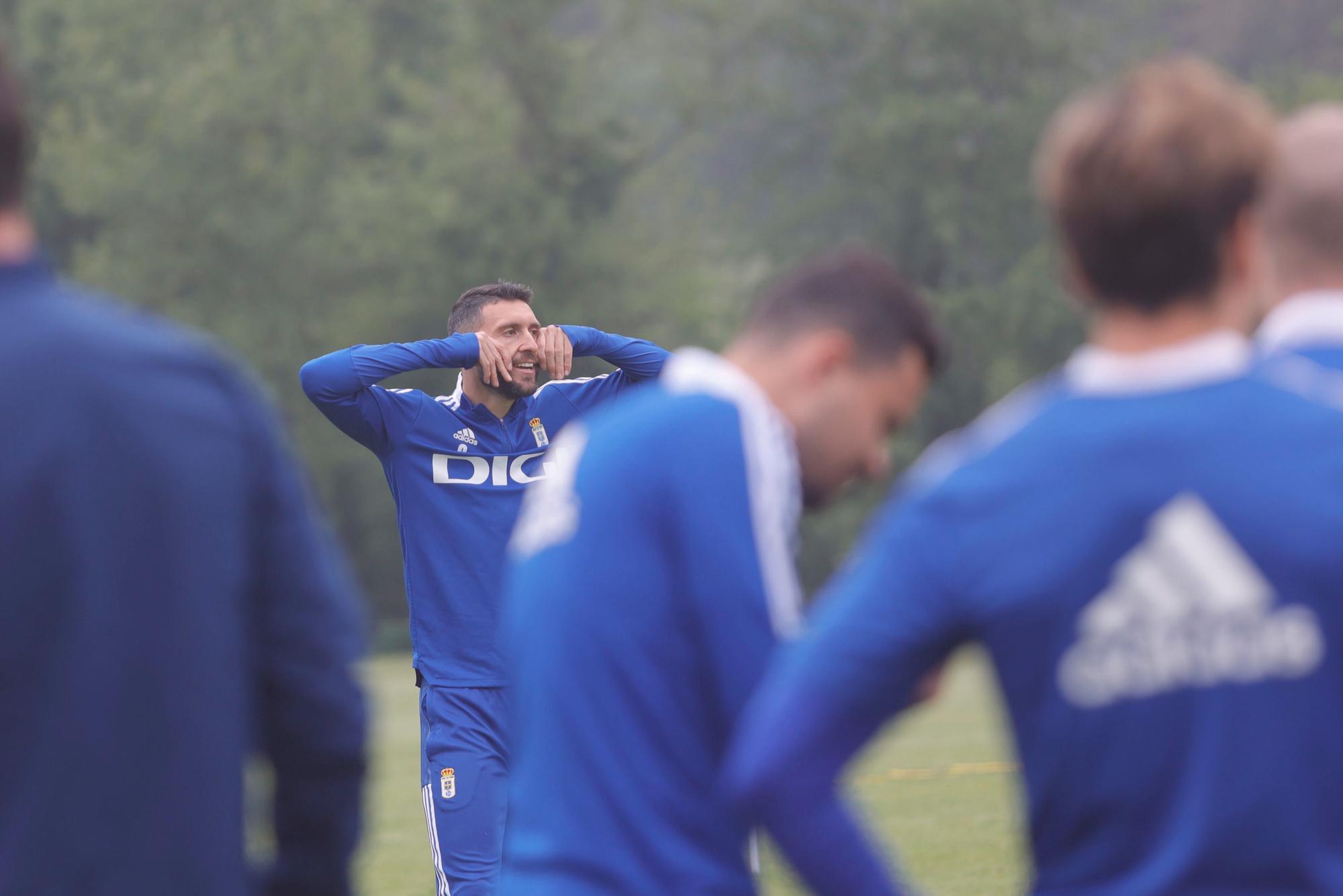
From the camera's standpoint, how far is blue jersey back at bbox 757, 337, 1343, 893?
2.11 m

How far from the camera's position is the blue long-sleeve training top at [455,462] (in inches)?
290

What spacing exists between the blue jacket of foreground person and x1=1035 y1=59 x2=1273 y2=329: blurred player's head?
1.12 metres

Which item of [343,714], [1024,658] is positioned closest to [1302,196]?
[1024,658]

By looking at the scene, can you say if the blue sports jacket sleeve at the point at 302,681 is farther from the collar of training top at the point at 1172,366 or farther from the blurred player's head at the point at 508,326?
the blurred player's head at the point at 508,326

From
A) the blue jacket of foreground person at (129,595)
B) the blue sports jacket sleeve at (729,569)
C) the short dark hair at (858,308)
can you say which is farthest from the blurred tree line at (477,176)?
the blue jacket of foreground person at (129,595)

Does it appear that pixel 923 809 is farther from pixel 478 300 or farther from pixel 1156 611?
pixel 1156 611

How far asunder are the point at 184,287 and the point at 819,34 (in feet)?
60.0

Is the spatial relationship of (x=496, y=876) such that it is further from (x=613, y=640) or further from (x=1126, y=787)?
(x=1126, y=787)

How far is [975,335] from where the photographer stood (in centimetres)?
4788

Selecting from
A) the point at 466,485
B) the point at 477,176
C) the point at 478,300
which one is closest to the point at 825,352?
the point at 466,485

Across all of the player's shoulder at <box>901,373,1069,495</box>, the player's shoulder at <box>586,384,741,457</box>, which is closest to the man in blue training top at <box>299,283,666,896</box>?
the player's shoulder at <box>586,384,741,457</box>

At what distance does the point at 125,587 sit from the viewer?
2.36 m

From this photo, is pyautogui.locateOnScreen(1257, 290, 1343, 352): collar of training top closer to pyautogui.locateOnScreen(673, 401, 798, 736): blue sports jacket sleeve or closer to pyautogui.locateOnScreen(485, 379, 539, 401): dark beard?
pyautogui.locateOnScreen(673, 401, 798, 736): blue sports jacket sleeve

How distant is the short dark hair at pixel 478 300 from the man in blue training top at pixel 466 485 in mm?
29
